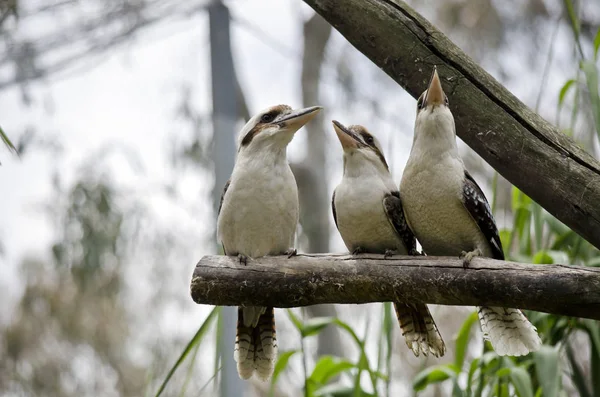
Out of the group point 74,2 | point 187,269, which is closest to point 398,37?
point 74,2

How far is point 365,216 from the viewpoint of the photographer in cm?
204

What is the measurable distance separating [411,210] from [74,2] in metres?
3.32

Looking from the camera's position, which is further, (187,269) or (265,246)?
(187,269)

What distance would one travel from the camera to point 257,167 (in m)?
2.15

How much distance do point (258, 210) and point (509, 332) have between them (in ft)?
2.45

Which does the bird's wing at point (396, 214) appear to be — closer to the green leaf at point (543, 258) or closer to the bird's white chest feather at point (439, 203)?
the bird's white chest feather at point (439, 203)

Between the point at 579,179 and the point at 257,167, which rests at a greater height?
the point at 257,167

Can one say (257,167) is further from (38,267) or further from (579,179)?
(38,267)

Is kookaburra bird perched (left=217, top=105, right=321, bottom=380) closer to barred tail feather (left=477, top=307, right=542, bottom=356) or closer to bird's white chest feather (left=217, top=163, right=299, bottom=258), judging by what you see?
bird's white chest feather (left=217, top=163, right=299, bottom=258)

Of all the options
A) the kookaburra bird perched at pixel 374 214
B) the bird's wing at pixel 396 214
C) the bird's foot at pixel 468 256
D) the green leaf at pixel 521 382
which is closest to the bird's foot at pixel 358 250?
the kookaburra bird perched at pixel 374 214

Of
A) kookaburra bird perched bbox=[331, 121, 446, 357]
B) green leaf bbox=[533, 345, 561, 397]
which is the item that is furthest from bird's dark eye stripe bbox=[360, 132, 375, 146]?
green leaf bbox=[533, 345, 561, 397]

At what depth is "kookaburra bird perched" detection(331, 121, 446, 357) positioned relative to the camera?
201 cm

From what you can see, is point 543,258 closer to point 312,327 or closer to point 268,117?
point 312,327

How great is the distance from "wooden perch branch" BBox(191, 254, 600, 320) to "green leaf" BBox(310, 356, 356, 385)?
37.7 inches
